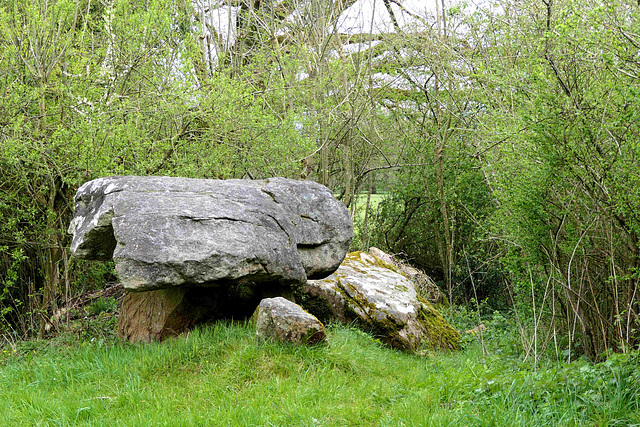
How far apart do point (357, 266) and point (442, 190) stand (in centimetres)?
372

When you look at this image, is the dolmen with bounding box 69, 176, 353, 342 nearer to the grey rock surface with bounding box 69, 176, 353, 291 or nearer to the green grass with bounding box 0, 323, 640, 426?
the grey rock surface with bounding box 69, 176, 353, 291

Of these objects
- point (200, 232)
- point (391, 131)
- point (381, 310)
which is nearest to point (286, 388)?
point (200, 232)

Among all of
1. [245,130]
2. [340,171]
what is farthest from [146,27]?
[340,171]

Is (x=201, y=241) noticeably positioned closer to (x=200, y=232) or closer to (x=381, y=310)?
(x=200, y=232)

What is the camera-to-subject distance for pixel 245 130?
9.10m

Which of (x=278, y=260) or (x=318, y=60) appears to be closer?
(x=278, y=260)

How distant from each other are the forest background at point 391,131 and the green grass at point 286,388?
0.64 meters

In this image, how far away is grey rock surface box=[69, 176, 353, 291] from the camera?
5.25m

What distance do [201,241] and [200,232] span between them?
4.3 inches

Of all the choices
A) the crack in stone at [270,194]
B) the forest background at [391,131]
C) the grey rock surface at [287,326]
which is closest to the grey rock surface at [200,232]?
the crack in stone at [270,194]

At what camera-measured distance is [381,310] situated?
7098 mm

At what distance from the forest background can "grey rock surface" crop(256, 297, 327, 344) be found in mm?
1989

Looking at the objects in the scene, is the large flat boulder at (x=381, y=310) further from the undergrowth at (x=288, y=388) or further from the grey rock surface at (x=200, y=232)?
the undergrowth at (x=288, y=388)

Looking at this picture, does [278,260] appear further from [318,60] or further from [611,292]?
[318,60]
